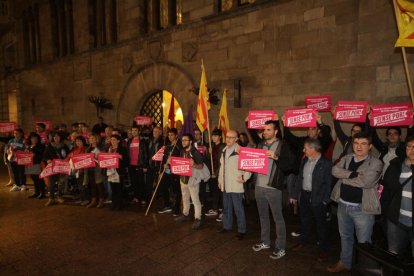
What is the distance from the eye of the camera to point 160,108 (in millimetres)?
11031

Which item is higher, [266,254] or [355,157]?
[355,157]

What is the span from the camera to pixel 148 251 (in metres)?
4.64

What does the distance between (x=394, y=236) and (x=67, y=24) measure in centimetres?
1561

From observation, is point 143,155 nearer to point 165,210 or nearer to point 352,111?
point 165,210

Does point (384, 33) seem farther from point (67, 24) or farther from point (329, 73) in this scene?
point (67, 24)

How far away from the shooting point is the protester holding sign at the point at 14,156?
8.97 meters

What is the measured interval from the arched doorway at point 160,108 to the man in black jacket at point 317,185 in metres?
6.80

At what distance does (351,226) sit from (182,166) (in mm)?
3111

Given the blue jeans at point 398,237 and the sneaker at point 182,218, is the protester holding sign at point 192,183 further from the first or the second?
the blue jeans at point 398,237

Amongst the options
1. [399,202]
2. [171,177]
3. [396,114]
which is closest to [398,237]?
[399,202]

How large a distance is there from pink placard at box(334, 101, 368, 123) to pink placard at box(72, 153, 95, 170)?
5.45 metres

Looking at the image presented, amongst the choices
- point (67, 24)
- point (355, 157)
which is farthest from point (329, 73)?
point (67, 24)

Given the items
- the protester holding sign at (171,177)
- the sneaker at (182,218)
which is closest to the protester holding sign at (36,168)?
the protester holding sign at (171,177)

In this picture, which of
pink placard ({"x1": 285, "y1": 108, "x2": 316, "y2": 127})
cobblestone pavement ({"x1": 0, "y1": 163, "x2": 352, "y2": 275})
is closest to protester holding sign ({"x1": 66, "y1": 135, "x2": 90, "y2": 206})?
cobblestone pavement ({"x1": 0, "y1": 163, "x2": 352, "y2": 275})
